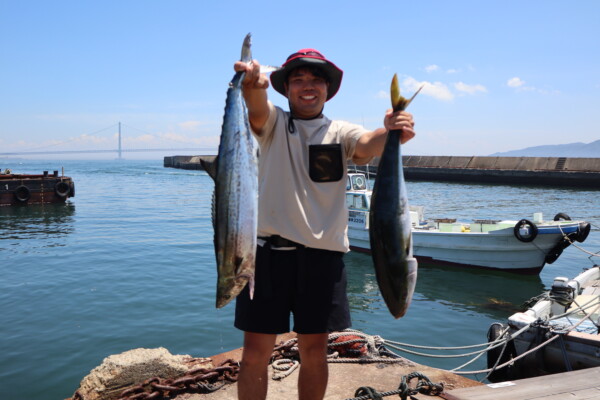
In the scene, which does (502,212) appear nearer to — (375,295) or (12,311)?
(375,295)

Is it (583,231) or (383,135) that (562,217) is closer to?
(583,231)

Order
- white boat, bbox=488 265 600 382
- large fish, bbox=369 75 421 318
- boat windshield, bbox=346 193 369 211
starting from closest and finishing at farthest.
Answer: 1. large fish, bbox=369 75 421 318
2. white boat, bbox=488 265 600 382
3. boat windshield, bbox=346 193 369 211

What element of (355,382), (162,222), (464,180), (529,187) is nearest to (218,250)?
(355,382)

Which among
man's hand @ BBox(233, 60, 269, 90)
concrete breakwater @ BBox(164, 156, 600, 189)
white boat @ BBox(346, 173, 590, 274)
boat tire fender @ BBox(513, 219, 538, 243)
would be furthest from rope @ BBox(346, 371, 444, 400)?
concrete breakwater @ BBox(164, 156, 600, 189)

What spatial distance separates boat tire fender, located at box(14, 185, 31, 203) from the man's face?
29.8 meters

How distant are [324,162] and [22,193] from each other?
3007 cm

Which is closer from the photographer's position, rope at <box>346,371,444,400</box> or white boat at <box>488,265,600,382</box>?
rope at <box>346,371,444,400</box>

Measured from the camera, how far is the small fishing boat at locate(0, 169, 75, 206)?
27.4 metres

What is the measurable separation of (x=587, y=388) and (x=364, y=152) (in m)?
2.31

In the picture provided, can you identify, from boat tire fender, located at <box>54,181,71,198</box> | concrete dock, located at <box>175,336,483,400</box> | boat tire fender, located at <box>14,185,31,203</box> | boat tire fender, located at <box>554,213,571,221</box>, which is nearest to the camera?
concrete dock, located at <box>175,336,483,400</box>

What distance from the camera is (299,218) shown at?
8.68 feet

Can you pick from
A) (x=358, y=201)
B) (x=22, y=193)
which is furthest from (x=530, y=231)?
(x=22, y=193)

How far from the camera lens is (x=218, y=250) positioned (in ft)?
7.21

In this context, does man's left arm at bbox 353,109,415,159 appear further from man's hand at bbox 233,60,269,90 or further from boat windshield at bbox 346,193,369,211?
boat windshield at bbox 346,193,369,211
